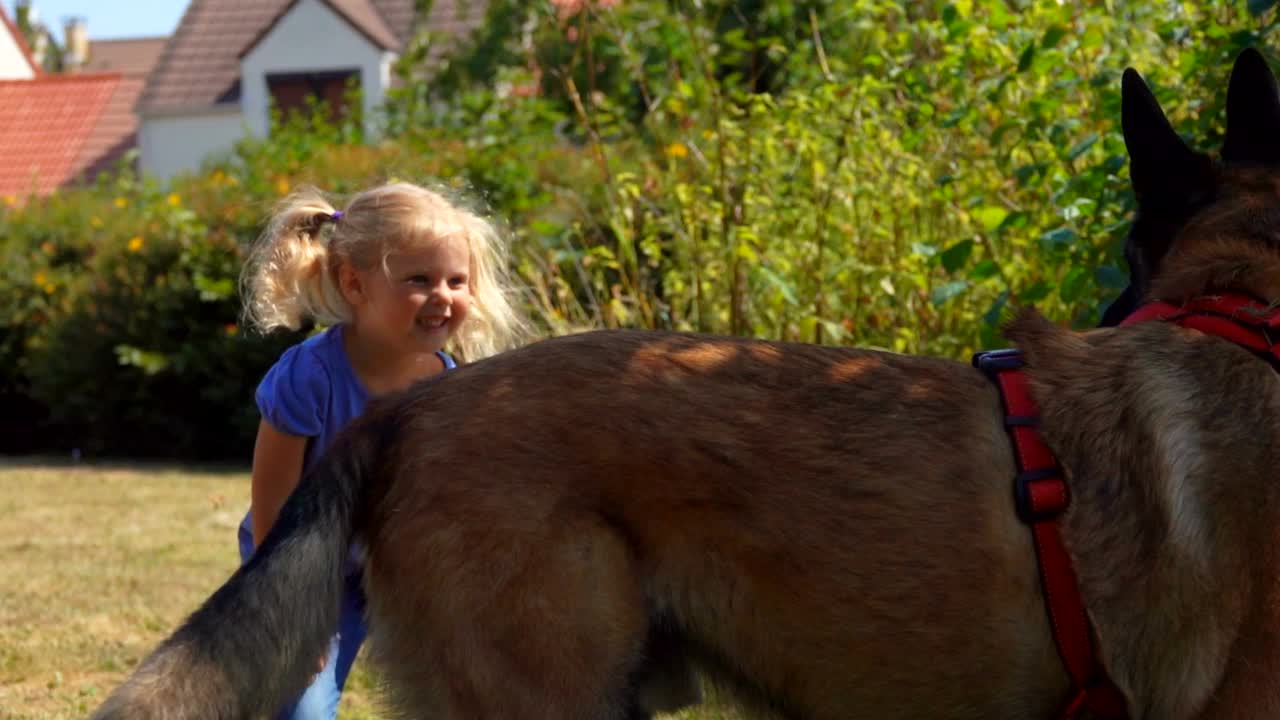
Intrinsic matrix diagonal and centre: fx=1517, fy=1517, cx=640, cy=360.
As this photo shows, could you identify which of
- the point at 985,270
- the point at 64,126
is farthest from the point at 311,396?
the point at 64,126

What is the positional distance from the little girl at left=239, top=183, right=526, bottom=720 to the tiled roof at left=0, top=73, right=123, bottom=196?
35604mm

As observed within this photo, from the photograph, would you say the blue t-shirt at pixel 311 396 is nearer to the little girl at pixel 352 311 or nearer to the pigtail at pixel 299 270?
the little girl at pixel 352 311

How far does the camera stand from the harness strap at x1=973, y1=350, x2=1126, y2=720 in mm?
2467

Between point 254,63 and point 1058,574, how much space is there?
34.4 metres

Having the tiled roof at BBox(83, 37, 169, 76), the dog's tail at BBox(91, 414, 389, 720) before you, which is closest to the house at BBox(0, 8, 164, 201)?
the tiled roof at BBox(83, 37, 169, 76)

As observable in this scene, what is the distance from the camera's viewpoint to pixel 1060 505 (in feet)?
8.16

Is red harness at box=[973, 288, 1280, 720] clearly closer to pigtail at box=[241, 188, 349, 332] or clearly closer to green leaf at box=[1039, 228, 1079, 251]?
green leaf at box=[1039, 228, 1079, 251]

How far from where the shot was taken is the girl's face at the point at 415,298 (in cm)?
393

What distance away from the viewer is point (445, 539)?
236 centimetres

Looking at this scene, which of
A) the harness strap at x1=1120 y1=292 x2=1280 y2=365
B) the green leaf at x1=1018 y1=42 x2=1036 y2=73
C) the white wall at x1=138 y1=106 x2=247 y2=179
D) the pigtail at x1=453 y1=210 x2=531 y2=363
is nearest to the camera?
the harness strap at x1=1120 y1=292 x2=1280 y2=365

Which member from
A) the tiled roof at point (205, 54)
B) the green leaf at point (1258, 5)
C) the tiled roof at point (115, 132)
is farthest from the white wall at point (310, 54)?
the green leaf at point (1258, 5)

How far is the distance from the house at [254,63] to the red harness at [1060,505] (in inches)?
1173

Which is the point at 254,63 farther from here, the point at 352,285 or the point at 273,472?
the point at 273,472

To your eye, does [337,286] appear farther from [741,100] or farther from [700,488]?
[741,100]
